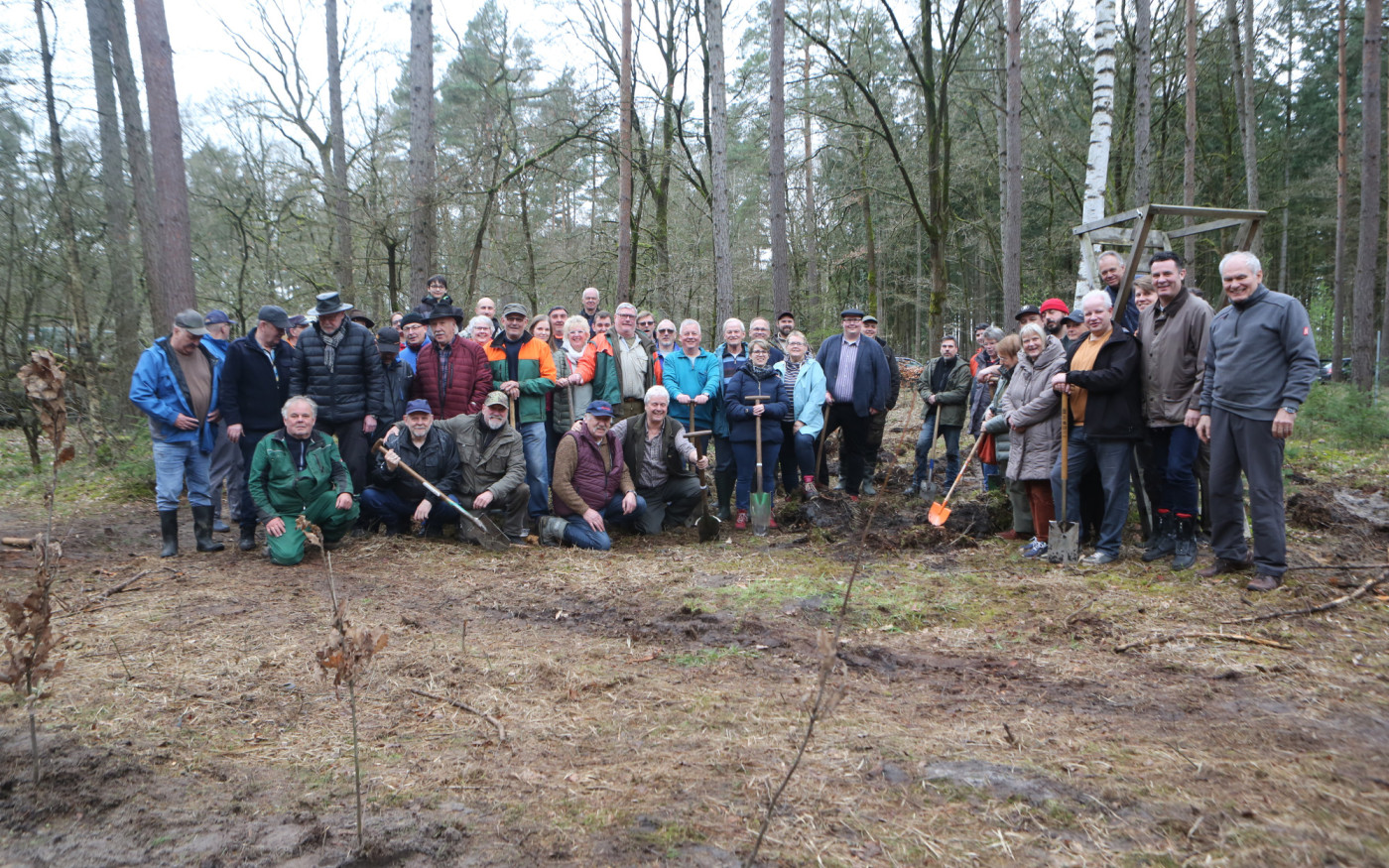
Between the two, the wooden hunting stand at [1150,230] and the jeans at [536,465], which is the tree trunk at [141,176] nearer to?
the jeans at [536,465]

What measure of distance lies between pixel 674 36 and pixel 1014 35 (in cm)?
1033

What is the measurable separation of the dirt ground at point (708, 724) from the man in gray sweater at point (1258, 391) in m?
0.50

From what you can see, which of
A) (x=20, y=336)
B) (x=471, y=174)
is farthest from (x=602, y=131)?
(x=20, y=336)

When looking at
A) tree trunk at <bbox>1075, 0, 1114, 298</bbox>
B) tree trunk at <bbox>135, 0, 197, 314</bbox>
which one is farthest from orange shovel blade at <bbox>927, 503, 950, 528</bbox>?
tree trunk at <bbox>135, 0, 197, 314</bbox>

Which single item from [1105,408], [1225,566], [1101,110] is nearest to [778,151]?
[1101,110]

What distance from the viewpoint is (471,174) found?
522 inches

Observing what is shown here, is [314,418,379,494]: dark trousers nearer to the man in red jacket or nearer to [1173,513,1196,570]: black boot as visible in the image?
the man in red jacket

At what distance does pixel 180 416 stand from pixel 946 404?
7.32 metres

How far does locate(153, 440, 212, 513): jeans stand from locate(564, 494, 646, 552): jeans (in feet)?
9.85

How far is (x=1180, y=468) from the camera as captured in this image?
18.5 ft

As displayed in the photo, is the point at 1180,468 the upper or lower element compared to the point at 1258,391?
lower

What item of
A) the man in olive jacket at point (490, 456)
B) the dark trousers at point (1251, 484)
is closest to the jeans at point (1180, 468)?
the dark trousers at point (1251, 484)

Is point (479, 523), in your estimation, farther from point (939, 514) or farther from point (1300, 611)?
point (1300, 611)

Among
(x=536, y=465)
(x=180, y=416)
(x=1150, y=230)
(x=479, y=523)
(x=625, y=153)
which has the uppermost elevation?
(x=625, y=153)
